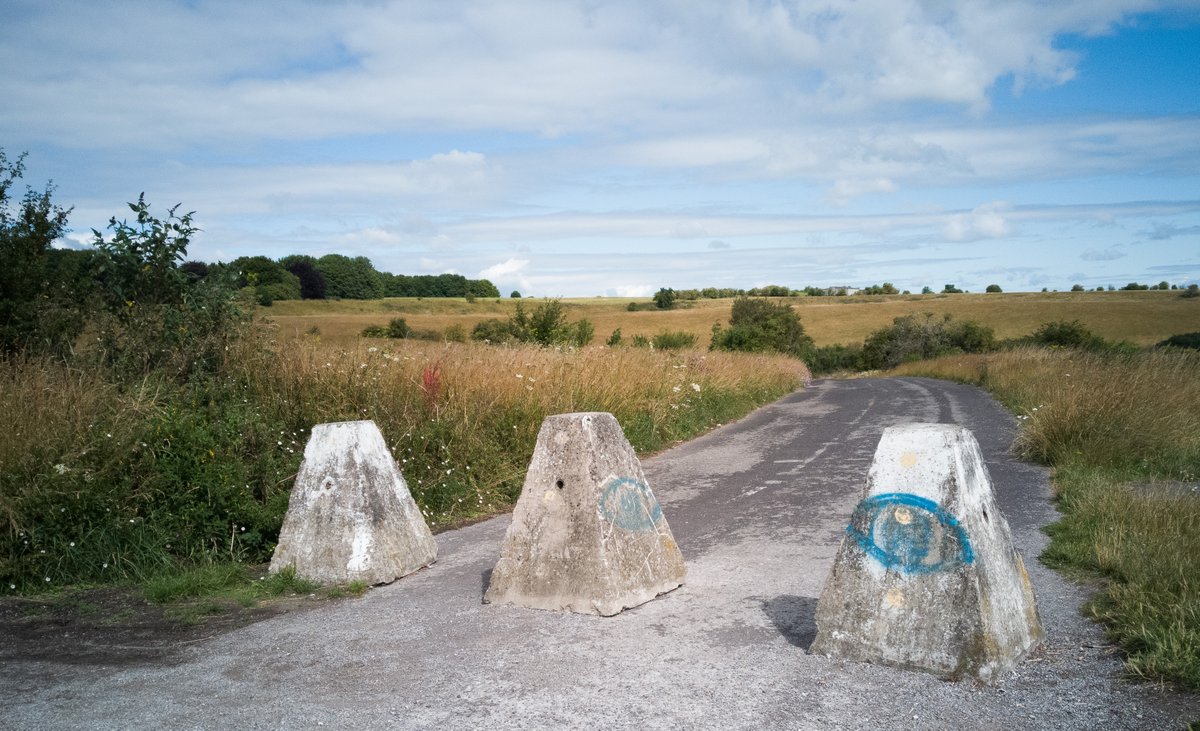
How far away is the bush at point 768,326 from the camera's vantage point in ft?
157

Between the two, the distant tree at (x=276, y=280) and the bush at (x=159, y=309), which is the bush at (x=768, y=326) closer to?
the distant tree at (x=276, y=280)

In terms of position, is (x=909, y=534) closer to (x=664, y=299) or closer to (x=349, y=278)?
(x=349, y=278)

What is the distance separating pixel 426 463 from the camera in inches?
400

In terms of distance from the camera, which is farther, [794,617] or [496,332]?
[496,332]

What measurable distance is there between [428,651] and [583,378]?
28.5ft

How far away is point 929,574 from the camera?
448cm

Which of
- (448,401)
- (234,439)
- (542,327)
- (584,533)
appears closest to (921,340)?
(542,327)

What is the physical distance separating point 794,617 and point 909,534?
1232mm

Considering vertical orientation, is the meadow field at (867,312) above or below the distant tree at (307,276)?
below

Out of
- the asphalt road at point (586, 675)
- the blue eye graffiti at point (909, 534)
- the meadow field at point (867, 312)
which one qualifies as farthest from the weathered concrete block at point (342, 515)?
the meadow field at point (867, 312)

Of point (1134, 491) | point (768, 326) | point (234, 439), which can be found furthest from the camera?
point (768, 326)

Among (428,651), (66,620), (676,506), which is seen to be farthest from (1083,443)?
(66,620)

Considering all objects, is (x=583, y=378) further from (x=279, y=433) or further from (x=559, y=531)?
(x=559, y=531)

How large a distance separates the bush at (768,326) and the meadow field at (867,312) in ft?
8.68
